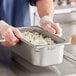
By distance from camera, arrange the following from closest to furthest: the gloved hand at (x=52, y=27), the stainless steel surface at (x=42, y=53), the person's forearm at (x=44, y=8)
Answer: the stainless steel surface at (x=42, y=53)
the gloved hand at (x=52, y=27)
the person's forearm at (x=44, y=8)

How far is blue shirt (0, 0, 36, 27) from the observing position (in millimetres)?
1727

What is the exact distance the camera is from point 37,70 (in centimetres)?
110

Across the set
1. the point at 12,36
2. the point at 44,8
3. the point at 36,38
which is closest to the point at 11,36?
the point at 12,36

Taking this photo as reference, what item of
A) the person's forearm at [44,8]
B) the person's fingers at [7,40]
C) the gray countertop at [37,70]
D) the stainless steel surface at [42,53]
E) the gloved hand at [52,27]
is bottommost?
the gray countertop at [37,70]

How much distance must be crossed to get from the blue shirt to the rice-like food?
1.69 ft

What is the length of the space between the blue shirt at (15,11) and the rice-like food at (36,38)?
0.51 m

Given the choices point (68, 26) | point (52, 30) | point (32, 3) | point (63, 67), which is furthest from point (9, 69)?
point (68, 26)

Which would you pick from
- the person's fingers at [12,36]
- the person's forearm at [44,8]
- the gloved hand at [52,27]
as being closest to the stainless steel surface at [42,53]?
the person's fingers at [12,36]

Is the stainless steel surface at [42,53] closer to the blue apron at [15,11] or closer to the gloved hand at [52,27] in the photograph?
the gloved hand at [52,27]

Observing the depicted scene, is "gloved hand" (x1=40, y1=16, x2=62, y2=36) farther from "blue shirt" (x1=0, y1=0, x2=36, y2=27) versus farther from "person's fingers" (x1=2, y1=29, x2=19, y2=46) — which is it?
"blue shirt" (x1=0, y1=0, x2=36, y2=27)

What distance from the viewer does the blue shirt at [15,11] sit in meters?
1.73

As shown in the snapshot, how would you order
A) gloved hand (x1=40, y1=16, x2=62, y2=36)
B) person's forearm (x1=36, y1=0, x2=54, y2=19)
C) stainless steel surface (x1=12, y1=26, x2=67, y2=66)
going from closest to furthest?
stainless steel surface (x1=12, y1=26, x2=67, y2=66) → gloved hand (x1=40, y1=16, x2=62, y2=36) → person's forearm (x1=36, y1=0, x2=54, y2=19)

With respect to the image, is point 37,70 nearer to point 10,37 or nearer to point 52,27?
point 10,37

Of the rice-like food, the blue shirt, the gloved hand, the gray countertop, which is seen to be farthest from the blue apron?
the gray countertop
